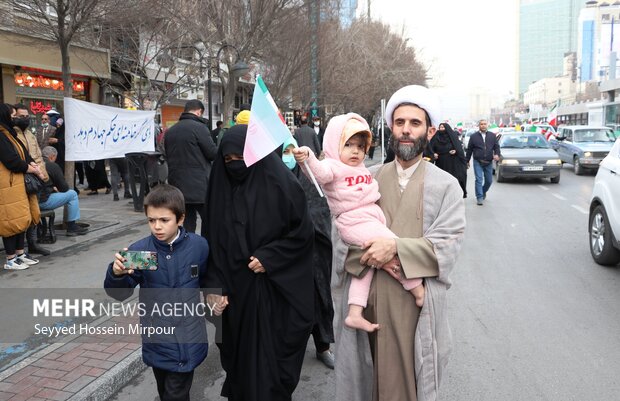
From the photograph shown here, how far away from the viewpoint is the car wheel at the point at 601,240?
6.66 m

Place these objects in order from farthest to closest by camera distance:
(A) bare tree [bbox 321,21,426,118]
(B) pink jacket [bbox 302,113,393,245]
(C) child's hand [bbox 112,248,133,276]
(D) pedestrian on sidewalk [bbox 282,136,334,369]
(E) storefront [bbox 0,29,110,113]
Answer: (A) bare tree [bbox 321,21,426,118], (E) storefront [bbox 0,29,110,113], (D) pedestrian on sidewalk [bbox 282,136,334,369], (C) child's hand [bbox 112,248,133,276], (B) pink jacket [bbox 302,113,393,245]

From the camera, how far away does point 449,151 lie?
11.3 m

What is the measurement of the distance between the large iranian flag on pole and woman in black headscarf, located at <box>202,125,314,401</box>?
24cm

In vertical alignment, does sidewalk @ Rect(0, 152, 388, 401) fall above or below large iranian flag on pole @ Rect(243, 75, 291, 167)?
below

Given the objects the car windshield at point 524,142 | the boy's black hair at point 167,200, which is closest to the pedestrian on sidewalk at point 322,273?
the boy's black hair at point 167,200

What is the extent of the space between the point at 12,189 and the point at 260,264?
4774 millimetres

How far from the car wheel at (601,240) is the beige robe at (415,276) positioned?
514cm

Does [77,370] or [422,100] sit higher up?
[422,100]

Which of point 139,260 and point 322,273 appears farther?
point 322,273

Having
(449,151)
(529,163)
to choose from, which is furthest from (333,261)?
(529,163)

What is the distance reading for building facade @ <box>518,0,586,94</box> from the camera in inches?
6905

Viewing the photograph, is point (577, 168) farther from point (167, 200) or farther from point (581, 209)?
point (167, 200)

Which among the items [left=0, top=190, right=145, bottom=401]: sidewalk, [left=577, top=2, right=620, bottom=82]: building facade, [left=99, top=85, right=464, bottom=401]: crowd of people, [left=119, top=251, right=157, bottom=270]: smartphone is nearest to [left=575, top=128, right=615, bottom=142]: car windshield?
[left=0, top=190, right=145, bottom=401]: sidewalk

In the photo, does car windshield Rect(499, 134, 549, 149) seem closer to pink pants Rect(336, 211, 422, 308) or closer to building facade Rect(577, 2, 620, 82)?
pink pants Rect(336, 211, 422, 308)
